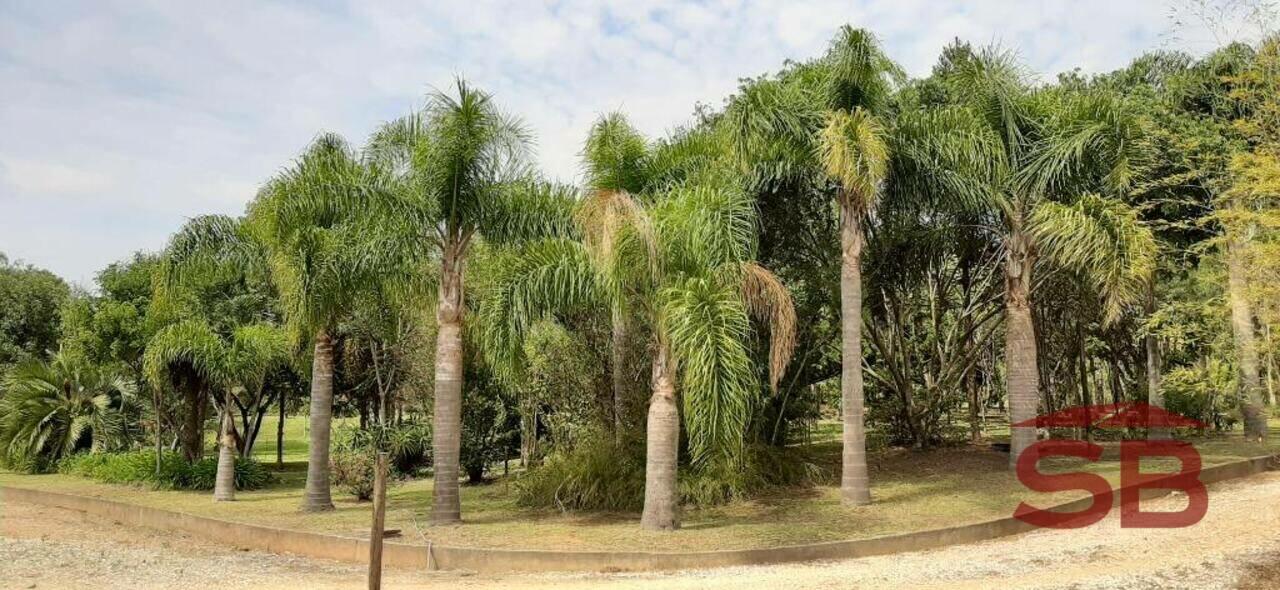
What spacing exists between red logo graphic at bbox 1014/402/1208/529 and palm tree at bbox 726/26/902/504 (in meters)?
2.57

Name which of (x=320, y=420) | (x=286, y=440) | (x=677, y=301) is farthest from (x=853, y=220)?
(x=286, y=440)

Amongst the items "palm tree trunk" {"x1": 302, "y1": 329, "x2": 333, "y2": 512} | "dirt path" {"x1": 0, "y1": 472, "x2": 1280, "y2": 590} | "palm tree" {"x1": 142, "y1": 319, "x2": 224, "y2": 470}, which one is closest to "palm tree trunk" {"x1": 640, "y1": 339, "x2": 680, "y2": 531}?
"dirt path" {"x1": 0, "y1": 472, "x2": 1280, "y2": 590}

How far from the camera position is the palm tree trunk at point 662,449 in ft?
38.0

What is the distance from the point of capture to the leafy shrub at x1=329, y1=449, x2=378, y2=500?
56.1 ft

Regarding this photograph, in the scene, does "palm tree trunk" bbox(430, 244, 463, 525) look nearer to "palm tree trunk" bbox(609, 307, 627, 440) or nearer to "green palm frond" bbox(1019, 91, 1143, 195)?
"palm tree trunk" bbox(609, 307, 627, 440)

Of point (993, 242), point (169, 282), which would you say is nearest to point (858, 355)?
point (993, 242)

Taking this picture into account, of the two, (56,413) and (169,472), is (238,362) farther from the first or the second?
(56,413)

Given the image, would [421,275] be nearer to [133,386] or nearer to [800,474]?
[800,474]

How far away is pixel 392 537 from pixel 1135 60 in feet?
63.2

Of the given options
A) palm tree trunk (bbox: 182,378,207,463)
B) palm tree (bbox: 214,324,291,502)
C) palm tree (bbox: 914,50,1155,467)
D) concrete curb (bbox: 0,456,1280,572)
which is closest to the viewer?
concrete curb (bbox: 0,456,1280,572)

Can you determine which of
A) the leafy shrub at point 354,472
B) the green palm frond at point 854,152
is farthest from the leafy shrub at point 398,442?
the green palm frond at point 854,152

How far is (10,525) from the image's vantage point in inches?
591

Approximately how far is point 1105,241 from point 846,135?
4183mm

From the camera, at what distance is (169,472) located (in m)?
20.0
